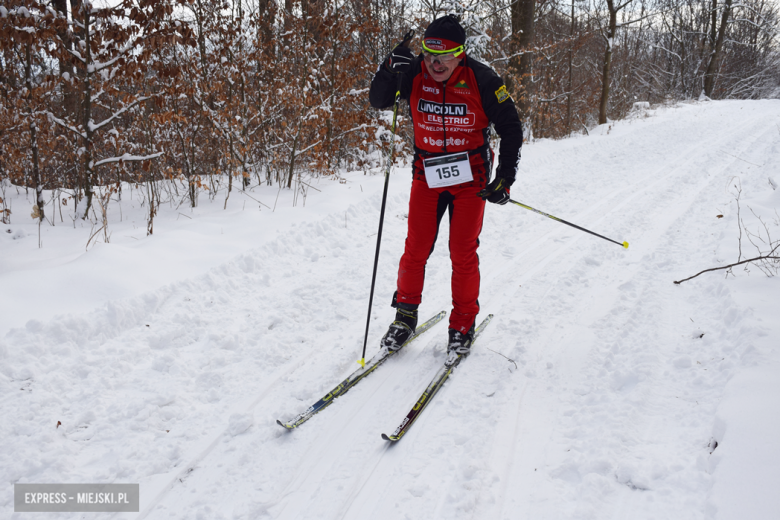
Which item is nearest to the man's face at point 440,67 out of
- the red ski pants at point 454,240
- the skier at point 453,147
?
the skier at point 453,147

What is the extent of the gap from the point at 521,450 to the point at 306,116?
579 centimetres

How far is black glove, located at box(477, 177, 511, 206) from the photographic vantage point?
299 cm

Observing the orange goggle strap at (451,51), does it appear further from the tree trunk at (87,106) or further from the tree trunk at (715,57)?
the tree trunk at (715,57)

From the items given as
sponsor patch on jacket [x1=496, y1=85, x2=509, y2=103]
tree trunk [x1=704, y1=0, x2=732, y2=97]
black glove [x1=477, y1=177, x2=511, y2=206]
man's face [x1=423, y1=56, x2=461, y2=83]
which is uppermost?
tree trunk [x1=704, y1=0, x2=732, y2=97]

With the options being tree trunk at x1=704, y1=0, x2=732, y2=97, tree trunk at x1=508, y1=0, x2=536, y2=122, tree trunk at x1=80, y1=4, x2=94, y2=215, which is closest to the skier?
tree trunk at x1=80, y1=4, x2=94, y2=215

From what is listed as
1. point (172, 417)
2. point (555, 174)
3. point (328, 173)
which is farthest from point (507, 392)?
point (555, 174)

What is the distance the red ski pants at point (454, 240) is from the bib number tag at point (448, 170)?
9 cm

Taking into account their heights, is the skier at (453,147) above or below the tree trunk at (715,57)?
below

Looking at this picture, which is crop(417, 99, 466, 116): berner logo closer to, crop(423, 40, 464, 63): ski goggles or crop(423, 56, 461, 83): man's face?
crop(423, 56, 461, 83): man's face

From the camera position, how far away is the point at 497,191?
9.80ft

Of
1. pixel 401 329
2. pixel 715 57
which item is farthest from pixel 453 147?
pixel 715 57

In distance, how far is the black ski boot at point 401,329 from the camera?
327 centimetres

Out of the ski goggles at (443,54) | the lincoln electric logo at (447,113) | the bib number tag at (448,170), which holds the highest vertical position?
the ski goggles at (443,54)

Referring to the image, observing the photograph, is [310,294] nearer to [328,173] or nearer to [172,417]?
[172,417]
